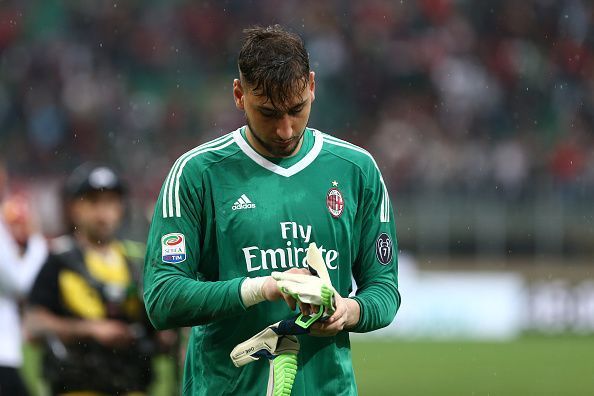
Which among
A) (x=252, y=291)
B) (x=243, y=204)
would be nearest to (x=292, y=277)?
(x=252, y=291)

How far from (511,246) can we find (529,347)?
243 centimetres

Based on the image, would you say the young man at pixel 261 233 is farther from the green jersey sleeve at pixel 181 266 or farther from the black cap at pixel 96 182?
the black cap at pixel 96 182

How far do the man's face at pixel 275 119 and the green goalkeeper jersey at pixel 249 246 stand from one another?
0.26 ft

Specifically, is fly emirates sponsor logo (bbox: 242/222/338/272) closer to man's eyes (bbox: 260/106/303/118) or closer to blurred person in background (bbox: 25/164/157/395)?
man's eyes (bbox: 260/106/303/118)

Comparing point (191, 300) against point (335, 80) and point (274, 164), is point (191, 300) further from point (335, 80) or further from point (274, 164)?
point (335, 80)

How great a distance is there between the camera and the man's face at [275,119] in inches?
149

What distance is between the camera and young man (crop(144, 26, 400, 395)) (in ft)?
12.4

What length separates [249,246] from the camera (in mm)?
3877

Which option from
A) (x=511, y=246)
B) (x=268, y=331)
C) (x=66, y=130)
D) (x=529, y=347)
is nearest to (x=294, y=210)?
(x=268, y=331)

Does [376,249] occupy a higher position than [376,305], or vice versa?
[376,249]

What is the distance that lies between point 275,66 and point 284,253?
61 centimetres

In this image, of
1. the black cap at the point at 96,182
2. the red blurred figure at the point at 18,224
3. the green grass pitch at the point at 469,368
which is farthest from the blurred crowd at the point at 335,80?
the black cap at the point at 96,182

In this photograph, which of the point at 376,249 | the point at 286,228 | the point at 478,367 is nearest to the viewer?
the point at 286,228

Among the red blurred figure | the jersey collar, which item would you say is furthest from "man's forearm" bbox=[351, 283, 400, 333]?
the red blurred figure
